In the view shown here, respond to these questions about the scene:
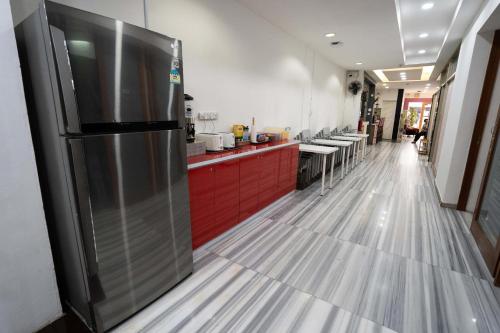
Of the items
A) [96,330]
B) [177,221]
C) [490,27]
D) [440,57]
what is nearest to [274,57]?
[490,27]

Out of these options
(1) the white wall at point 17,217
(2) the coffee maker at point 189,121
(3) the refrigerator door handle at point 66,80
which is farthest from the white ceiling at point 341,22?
(1) the white wall at point 17,217

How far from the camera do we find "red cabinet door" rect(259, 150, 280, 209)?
297 cm

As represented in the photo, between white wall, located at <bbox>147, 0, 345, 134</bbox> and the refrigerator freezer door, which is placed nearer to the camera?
the refrigerator freezer door

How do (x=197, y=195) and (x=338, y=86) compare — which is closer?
(x=197, y=195)

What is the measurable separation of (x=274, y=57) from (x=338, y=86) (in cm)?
400

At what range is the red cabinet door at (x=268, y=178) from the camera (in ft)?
9.74

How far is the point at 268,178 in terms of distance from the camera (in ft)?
10.2

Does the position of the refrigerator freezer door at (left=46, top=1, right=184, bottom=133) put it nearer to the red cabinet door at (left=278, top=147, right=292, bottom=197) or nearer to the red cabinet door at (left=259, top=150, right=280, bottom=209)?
the red cabinet door at (left=259, top=150, right=280, bottom=209)

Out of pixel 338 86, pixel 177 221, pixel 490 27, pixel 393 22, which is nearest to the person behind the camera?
pixel 177 221

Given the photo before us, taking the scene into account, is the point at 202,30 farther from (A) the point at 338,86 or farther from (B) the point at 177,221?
(A) the point at 338,86

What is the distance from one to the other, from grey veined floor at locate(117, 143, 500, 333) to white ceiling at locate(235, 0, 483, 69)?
2.68 meters

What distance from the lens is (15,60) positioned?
1213 millimetres

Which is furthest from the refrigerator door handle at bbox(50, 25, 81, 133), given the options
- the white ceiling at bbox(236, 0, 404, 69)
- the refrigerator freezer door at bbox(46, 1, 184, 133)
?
the white ceiling at bbox(236, 0, 404, 69)

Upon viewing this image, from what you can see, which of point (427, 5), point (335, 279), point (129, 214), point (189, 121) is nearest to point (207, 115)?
point (189, 121)
